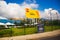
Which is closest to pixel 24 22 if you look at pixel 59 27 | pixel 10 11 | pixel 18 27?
pixel 18 27

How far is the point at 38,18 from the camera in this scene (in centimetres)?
291

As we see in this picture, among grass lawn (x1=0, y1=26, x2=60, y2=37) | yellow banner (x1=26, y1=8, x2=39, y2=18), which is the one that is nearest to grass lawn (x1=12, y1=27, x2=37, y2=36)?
grass lawn (x1=0, y1=26, x2=60, y2=37)

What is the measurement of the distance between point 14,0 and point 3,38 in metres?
0.76

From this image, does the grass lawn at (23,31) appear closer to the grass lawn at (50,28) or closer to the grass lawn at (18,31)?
the grass lawn at (18,31)

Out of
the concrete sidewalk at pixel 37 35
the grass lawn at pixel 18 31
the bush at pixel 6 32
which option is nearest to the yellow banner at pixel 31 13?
the grass lawn at pixel 18 31

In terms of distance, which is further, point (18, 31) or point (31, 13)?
point (31, 13)

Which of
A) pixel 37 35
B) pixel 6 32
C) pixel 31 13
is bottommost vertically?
pixel 37 35

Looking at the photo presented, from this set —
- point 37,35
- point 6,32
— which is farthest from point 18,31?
point 37,35

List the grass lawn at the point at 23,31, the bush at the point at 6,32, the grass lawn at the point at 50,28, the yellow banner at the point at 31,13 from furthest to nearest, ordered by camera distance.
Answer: the grass lawn at the point at 50,28 < the yellow banner at the point at 31,13 < the grass lawn at the point at 23,31 < the bush at the point at 6,32

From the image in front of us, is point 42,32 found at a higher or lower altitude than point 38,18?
lower

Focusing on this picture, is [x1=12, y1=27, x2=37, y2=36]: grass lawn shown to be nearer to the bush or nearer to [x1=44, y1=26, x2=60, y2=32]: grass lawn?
the bush

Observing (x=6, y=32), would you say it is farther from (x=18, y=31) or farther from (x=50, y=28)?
(x=50, y=28)

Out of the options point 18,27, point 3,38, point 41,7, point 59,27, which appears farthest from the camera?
point 59,27

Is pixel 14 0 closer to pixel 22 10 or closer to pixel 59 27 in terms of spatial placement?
pixel 22 10
